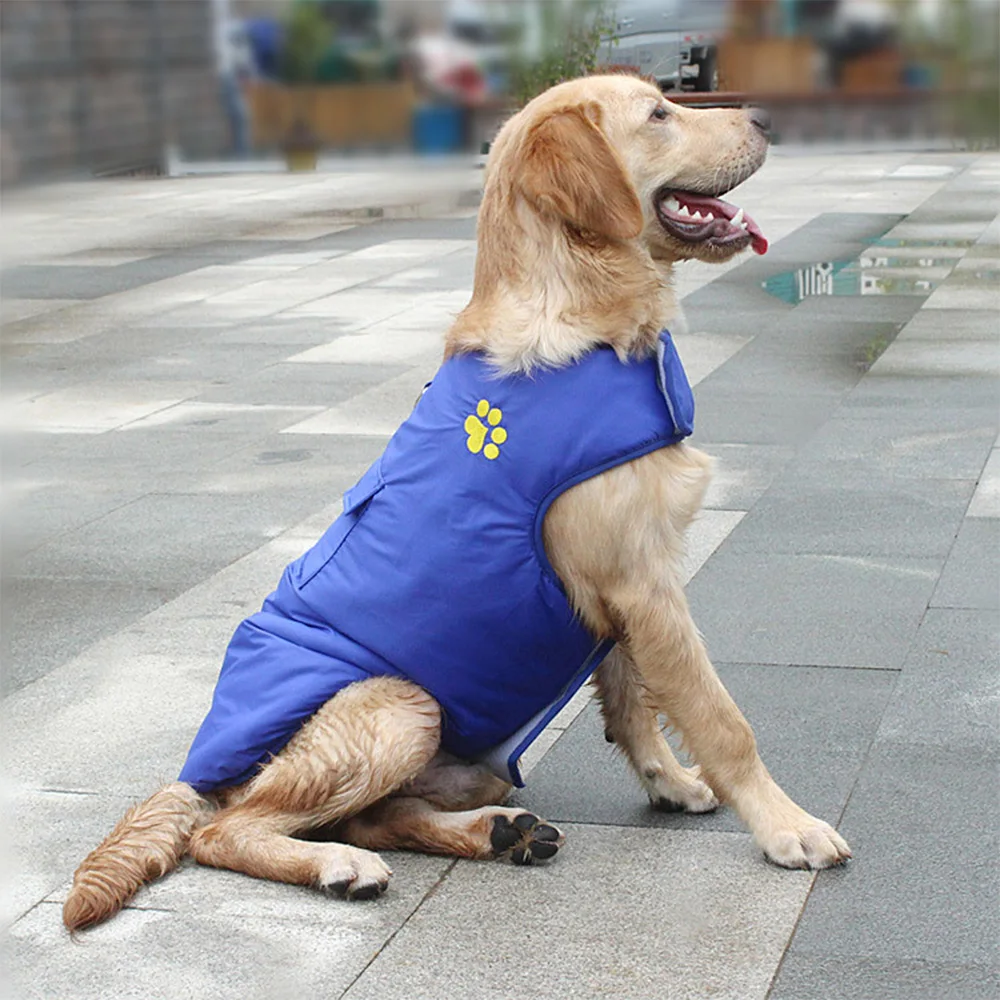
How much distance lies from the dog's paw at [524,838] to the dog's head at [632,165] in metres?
1.34

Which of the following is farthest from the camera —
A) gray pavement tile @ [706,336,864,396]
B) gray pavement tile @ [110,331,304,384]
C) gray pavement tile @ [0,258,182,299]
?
gray pavement tile @ [0,258,182,299]

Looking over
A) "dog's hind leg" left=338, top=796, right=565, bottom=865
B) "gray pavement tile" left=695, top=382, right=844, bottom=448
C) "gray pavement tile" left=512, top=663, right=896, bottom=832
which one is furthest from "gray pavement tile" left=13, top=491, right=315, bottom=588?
"dog's hind leg" left=338, top=796, right=565, bottom=865

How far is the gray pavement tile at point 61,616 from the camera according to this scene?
16.6 ft

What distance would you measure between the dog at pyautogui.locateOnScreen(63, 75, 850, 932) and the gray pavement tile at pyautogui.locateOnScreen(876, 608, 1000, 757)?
832mm

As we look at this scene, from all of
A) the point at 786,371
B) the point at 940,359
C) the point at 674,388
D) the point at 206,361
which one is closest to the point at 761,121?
the point at 674,388

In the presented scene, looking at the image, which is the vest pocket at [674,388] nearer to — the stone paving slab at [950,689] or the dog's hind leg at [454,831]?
the dog's hind leg at [454,831]

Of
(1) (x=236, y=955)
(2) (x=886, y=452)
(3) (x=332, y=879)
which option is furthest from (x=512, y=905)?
(2) (x=886, y=452)

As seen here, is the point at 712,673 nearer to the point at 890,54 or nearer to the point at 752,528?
the point at 752,528

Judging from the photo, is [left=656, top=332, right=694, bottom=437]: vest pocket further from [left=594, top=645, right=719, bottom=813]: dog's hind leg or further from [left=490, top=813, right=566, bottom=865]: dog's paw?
[left=490, top=813, right=566, bottom=865]: dog's paw

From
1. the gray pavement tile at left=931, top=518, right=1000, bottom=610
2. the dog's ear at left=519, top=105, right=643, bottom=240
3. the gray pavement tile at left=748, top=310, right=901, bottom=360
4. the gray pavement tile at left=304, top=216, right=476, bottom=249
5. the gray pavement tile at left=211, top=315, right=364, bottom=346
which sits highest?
the dog's ear at left=519, top=105, right=643, bottom=240

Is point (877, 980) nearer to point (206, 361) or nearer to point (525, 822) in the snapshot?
point (525, 822)

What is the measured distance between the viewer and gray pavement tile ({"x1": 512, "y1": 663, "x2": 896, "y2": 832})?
3770mm

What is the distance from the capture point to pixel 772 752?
406cm

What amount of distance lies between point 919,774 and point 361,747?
4.91 feet
